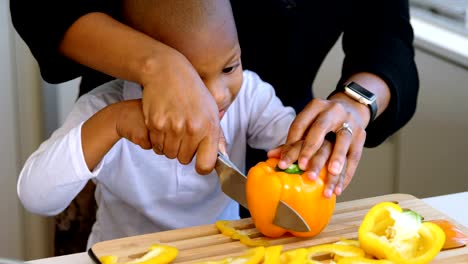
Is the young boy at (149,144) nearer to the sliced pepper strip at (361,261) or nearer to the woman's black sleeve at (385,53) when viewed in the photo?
the woman's black sleeve at (385,53)

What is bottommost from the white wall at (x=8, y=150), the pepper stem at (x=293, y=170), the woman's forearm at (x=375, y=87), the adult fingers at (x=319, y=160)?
the white wall at (x=8, y=150)

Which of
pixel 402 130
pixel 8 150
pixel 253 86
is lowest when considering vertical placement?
pixel 8 150

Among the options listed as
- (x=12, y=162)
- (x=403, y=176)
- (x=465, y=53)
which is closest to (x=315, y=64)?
(x=465, y=53)

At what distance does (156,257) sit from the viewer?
0.96 meters

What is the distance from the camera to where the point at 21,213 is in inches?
80.4

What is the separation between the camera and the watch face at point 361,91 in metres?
1.17

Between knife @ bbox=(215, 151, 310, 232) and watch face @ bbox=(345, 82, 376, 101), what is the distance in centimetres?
23

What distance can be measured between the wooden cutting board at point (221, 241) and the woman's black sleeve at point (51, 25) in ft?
0.89

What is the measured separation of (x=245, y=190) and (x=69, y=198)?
0.24 meters

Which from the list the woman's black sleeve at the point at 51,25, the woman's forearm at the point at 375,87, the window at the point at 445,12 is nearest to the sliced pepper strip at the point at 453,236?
the woman's forearm at the point at 375,87

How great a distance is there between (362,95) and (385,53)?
0.11m

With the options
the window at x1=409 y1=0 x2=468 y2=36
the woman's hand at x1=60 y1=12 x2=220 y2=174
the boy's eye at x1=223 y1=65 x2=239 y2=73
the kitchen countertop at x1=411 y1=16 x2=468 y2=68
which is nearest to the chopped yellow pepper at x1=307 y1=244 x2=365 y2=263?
the woman's hand at x1=60 y1=12 x2=220 y2=174

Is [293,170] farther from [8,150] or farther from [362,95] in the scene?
[8,150]

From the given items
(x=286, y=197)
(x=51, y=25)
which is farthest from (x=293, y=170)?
(x=51, y=25)
